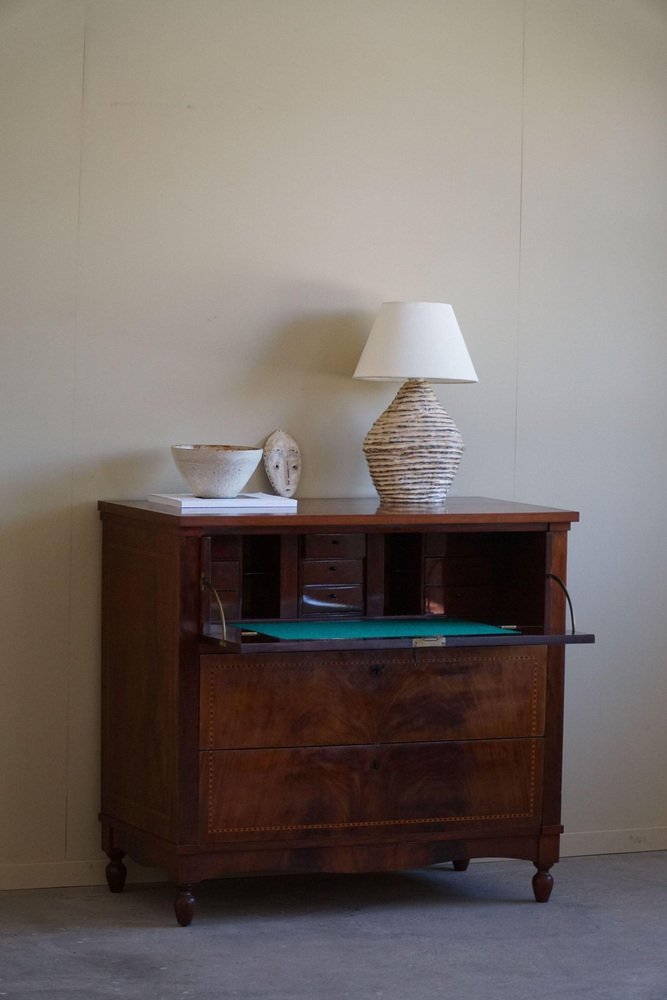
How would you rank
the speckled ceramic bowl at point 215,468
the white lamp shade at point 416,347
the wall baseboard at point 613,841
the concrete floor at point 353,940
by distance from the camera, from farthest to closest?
the wall baseboard at point 613,841 → the white lamp shade at point 416,347 → the speckled ceramic bowl at point 215,468 → the concrete floor at point 353,940

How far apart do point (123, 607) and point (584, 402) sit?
1590 millimetres

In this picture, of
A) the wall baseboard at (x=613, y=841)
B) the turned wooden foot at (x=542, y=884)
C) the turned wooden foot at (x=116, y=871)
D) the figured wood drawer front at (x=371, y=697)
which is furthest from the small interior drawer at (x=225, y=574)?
the wall baseboard at (x=613, y=841)

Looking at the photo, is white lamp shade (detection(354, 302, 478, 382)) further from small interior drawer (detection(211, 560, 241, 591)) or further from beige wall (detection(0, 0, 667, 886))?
small interior drawer (detection(211, 560, 241, 591))

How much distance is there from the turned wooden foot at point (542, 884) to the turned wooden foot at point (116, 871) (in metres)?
1.13

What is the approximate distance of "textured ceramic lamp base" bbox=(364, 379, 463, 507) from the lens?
3.68 m

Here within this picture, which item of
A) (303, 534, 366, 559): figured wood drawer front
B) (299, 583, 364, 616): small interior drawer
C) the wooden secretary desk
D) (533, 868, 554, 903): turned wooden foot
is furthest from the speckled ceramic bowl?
(533, 868, 554, 903): turned wooden foot

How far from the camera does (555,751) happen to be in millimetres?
3643

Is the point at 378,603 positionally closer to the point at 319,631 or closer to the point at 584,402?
the point at 319,631

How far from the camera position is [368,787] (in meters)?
3.48

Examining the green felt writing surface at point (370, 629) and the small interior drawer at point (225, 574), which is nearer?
the green felt writing surface at point (370, 629)

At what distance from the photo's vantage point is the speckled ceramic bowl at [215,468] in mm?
3484

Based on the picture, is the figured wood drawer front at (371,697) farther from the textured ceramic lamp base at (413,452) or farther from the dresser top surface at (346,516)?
the textured ceramic lamp base at (413,452)

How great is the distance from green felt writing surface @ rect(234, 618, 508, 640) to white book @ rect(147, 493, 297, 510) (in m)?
0.30

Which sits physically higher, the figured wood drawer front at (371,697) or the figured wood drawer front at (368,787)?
the figured wood drawer front at (371,697)
